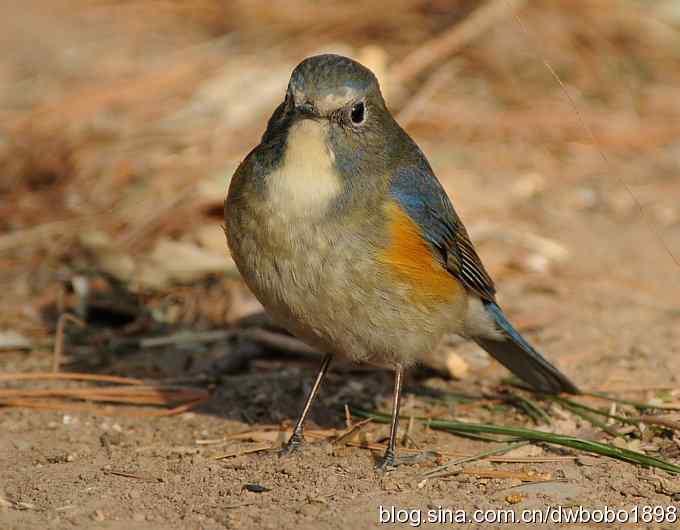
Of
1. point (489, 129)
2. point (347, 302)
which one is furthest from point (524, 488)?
point (489, 129)

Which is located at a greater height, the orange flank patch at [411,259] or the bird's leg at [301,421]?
the orange flank patch at [411,259]

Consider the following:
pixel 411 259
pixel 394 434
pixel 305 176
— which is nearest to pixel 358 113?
pixel 305 176

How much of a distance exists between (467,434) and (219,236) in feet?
7.74

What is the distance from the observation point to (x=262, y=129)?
7.84 metres

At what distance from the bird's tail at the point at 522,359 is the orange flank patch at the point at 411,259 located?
59 cm

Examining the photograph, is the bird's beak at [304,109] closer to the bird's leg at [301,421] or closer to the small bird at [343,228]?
the small bird at [343,228]

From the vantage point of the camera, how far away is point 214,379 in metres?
5.48

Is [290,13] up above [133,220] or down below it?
above

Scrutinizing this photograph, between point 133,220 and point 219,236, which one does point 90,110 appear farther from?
point 219,236

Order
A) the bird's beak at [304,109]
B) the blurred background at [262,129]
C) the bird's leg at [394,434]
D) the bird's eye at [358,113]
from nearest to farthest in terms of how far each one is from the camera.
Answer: the bird's beak at [304,109] → the bird's eye at [358,113] → the bird's leg at [394,434] → the blurred background at [262,129]

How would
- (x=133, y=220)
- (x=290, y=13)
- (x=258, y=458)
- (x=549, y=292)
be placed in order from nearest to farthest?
(x=258, y=458) < (x=549, y=292) < (x=133, y=220) < (x=290, y=13)

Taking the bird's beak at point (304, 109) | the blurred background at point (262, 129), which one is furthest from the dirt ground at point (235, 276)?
the bird's beak at point (304, 109)

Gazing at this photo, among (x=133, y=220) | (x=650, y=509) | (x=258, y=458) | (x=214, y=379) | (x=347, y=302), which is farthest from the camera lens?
(x=133, y=220)

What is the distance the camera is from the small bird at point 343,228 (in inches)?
A: 163
